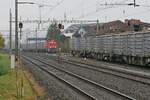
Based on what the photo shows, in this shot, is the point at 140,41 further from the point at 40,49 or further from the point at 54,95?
the point at 40,49

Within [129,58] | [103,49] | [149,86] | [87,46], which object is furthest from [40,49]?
[149,86]

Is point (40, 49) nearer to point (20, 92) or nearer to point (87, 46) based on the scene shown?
point (87, 46)

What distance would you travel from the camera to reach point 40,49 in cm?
12962

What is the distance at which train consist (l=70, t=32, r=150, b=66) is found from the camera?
1494 inches

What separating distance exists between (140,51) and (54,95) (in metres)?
21.0

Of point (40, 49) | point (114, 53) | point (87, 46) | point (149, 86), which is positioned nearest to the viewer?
point (149, 86)

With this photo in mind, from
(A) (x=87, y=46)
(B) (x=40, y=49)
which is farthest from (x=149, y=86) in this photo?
(B) (x=40, y=49)

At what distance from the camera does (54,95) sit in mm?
18984

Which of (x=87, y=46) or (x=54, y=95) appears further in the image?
(x=87, y=46)

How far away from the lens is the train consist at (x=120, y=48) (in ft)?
125

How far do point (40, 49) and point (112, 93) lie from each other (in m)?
112

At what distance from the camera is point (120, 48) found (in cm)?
4622

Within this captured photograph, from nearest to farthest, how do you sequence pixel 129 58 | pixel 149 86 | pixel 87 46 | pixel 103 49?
pixel 149 86
pixel 129 58
pixel 103 49
pixel 87 46

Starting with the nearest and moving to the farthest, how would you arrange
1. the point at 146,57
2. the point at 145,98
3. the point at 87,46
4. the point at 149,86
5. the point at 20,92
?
the point at 145,98 → the point at 20,92 → the point at 149,86 → the point at 146,57 → the point at 87,46
